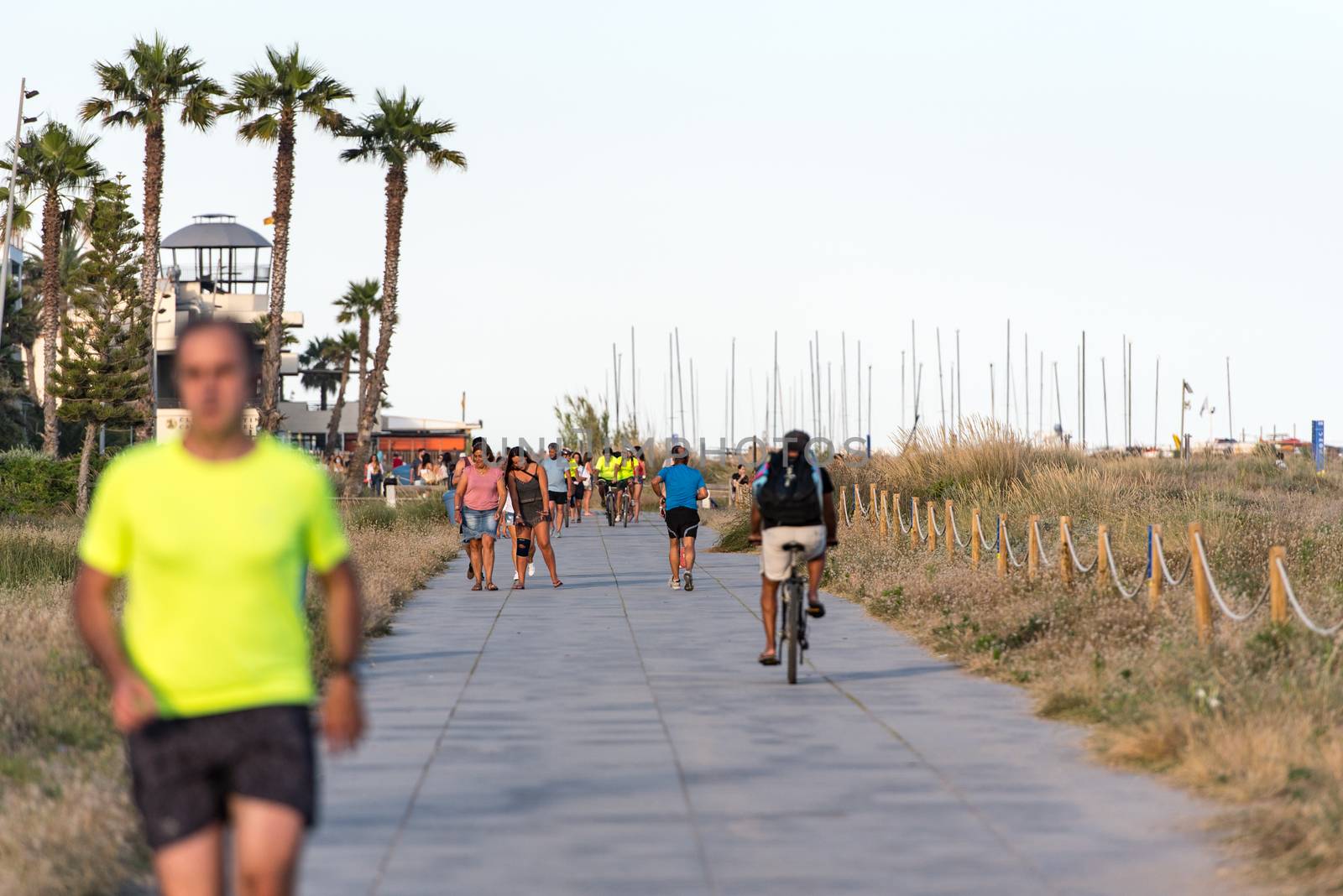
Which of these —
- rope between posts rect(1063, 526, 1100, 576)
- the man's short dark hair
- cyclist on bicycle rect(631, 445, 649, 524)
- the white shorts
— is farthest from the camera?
cyclist on bicycle rect(631, 445, 649, 524)

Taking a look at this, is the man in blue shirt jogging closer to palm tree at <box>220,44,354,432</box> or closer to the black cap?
the black cap

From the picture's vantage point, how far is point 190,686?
4219 millimetres

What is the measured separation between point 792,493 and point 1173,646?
2.78 m

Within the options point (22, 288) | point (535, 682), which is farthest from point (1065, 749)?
point (22, 288)

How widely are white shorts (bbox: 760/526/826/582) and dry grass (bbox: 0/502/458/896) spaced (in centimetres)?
316

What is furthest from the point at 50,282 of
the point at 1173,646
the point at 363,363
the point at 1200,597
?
the point at 1173,646

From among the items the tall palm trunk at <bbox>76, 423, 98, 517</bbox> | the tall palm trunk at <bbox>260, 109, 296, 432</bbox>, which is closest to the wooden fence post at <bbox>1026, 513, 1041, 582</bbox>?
the tall palm trunk at <bbox>76, 423, 98, 517</bbox>

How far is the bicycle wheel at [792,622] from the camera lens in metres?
12.2

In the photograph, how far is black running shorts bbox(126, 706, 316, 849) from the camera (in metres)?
4.21

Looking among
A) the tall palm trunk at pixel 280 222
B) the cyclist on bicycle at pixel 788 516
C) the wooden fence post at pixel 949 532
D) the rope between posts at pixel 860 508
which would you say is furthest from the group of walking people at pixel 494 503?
the tall palm trunk at pixel 280 222

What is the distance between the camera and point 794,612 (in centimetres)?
1232

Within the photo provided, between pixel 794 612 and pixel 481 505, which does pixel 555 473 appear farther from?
pixel 794 612

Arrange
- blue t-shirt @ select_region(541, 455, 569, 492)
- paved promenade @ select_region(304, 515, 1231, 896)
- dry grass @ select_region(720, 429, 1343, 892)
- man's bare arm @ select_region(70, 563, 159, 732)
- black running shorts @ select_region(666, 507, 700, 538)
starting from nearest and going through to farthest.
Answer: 1. man's bare arm @ select_region(70, 563, 159, 732)
2. paved promenade @ select_region(304, 515, 1231, 896)
3. dry grass @ select_region(720, 429, 1343, 892)
4. black running shorts @ select_region(666, 507, 700, 538)
5. blue t-shirt @ select_region(541, 455, 569, 492)

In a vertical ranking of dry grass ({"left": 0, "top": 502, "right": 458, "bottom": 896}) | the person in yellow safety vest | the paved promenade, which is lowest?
the paved promenade
